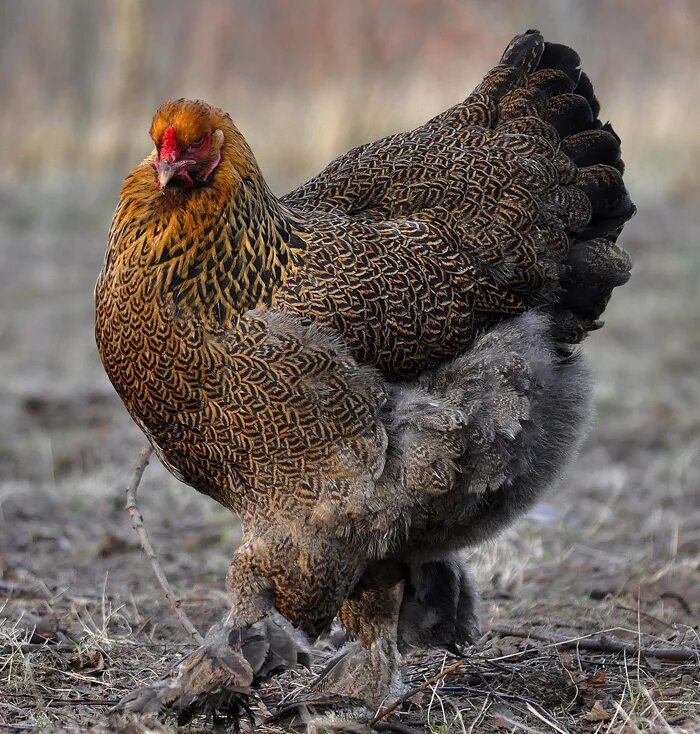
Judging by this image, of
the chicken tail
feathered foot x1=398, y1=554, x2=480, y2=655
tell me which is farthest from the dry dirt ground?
the chicken tail

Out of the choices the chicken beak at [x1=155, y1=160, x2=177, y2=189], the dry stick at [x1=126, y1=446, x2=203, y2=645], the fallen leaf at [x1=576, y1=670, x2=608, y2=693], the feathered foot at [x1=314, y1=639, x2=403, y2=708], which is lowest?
the feathered foot at [x1=314, y1=639, x2=403, y2=708]

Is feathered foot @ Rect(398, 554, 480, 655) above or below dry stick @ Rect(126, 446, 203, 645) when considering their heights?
below

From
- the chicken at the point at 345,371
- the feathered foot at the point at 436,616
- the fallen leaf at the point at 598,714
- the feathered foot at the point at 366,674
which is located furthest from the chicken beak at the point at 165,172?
the fallen leaf at the point at 598,714

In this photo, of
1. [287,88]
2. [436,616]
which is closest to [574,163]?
[436,616]

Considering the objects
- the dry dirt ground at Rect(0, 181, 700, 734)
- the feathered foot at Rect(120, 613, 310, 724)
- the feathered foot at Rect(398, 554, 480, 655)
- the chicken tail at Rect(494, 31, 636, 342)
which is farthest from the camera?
the chicken tail at Rect(494, 31, 636, 342)

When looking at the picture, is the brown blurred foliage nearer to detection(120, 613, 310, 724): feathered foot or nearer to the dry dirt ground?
the dry dirt ground

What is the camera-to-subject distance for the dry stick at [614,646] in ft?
12.6

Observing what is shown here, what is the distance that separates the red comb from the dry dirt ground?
161 centimetres

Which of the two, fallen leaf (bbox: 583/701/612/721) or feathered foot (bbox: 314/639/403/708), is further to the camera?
feathered foot (bbox: 314/639/403/708)

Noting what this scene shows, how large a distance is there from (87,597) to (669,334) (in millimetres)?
6086

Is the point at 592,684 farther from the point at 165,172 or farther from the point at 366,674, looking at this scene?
the point at 165,172

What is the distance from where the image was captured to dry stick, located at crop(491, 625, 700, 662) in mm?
3853

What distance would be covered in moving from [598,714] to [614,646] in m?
0.55

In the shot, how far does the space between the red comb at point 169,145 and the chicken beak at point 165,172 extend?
0.02m
